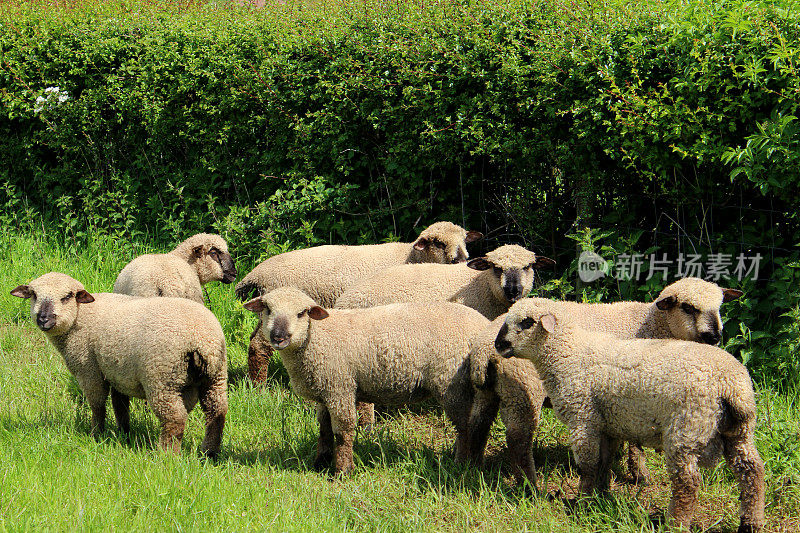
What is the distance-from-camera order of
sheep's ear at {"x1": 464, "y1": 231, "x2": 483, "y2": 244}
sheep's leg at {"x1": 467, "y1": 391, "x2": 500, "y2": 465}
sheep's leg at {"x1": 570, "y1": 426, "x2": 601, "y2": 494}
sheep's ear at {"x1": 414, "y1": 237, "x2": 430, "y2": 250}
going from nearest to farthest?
sheep's leg at {"x1": 570, "y1": 426, "x2": 601, "y2": 494} < sheep's leg at {"x1": 467, "y1": 391, "x2": 500, "y2": 465} < sheep's ear at {"x1": 414, "y1": 237, "x2": 430, "y2": 250} < sheep's ear at {"x1": 464, "y1": 231, "x2": 483, "y2": 244}

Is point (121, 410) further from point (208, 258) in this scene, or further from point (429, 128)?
point (429, 128)

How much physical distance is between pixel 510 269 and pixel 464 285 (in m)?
0.48

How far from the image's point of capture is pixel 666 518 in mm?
4895

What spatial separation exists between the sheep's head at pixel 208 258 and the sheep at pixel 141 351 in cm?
162

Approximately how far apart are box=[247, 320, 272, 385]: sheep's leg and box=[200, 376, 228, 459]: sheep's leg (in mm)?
1294

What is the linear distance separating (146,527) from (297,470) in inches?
58.2

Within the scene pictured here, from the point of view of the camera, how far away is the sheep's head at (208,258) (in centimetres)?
846

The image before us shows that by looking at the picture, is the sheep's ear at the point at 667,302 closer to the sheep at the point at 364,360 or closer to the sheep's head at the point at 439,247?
the sheep at the point at 364,360

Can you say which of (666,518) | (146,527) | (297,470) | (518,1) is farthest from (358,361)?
(518,1)

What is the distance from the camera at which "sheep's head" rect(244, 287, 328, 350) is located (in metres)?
5.81

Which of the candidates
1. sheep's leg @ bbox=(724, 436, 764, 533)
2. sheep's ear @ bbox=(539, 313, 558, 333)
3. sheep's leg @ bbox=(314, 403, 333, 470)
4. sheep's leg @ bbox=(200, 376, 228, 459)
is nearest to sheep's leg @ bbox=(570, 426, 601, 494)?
sheep's ear @ bbox=(539, 313, 558, 333)

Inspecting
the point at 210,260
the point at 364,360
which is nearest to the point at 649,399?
the point at 364,360

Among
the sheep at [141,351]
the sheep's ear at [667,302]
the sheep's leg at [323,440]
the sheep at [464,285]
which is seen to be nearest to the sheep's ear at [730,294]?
the sheep's ear at [667,302]

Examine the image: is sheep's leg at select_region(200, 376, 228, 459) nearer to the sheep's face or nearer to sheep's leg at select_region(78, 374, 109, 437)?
sheep's leg at select_region(78, 374, 109, 437)
